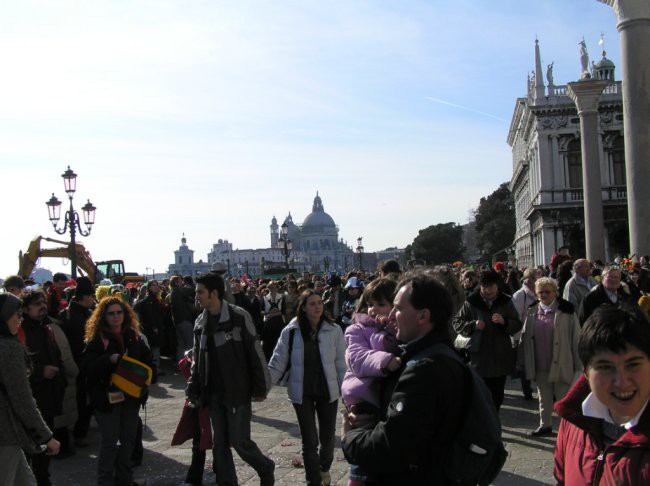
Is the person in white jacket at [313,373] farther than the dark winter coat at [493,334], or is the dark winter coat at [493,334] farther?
the dark winter coat at [493,334]

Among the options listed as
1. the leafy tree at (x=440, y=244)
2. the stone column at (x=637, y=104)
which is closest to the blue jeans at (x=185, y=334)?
the stone column at (x=637, y=104)

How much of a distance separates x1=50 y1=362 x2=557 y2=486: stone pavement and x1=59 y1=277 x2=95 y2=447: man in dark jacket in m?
0.24

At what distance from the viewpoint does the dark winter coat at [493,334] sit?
7.59 m

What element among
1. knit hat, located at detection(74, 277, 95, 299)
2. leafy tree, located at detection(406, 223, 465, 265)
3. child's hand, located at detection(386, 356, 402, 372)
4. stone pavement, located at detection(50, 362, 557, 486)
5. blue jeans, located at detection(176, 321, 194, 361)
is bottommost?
stone pavement, located at detection(50, 362, 557, 486)

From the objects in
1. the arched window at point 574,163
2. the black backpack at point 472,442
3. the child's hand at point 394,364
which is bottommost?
the black backpack at point 472,442

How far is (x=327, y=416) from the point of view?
6285 millimetres

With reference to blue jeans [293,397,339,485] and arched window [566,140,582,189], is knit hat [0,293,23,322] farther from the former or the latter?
arched window [566,140,582,189]

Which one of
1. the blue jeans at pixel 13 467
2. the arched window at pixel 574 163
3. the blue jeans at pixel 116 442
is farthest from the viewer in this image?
the arched window at pixel 574 163

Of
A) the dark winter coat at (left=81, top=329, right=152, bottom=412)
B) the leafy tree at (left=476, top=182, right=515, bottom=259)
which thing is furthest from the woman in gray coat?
the leafy tree at (left=476, top=182, right=515, bottom=259)

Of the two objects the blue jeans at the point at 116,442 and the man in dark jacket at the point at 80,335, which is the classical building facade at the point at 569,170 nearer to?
the man in dark jacket at the point at 80,335

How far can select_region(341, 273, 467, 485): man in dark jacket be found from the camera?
9.28ft

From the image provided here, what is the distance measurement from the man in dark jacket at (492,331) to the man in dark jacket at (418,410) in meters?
4.67

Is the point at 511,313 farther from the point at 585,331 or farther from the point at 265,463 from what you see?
the point at 585,331

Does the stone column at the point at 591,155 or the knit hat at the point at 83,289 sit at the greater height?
the stone column at the point at 591,155
